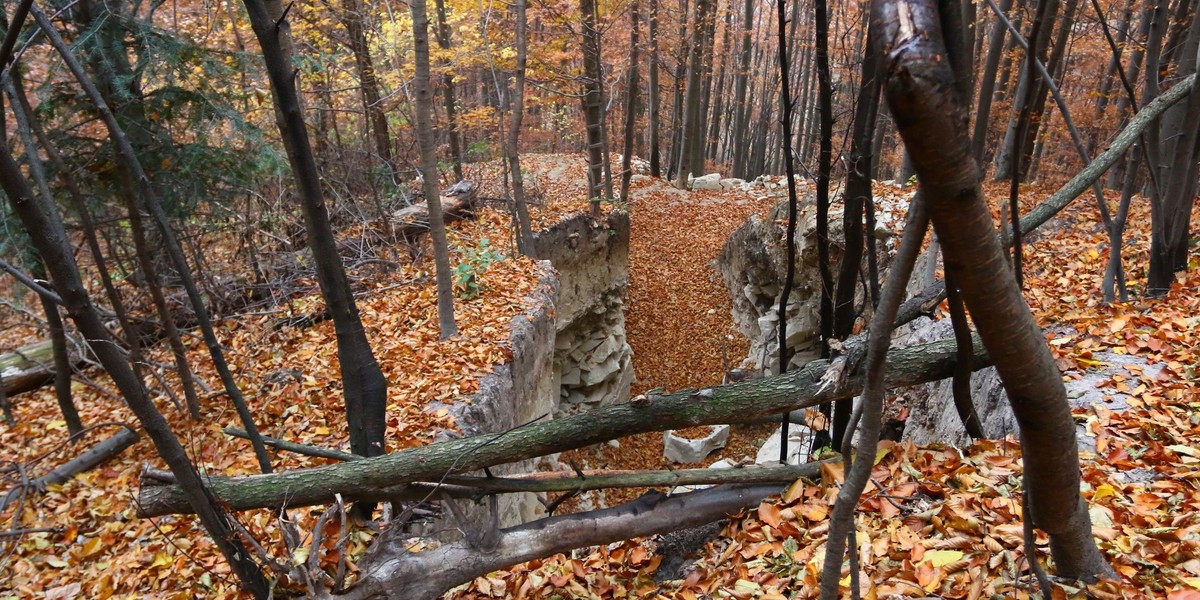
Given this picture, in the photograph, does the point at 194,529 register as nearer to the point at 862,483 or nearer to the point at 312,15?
the point at 862,483

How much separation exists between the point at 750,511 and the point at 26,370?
258 inches

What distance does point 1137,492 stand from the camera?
2596 mm

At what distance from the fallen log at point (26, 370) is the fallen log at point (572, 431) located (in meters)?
3.89

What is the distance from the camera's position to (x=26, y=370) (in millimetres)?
5242

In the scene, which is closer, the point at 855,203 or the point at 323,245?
the point at 323,245

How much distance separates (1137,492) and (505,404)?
14.5 ft

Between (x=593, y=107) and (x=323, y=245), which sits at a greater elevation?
(x=593, y=107)

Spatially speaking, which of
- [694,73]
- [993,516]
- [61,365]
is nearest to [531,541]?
[993,516]

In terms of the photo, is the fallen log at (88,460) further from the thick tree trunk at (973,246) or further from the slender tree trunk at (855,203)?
the thick tree trunk at (973,246)

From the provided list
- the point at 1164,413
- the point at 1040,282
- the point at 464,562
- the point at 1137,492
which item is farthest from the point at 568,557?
the point at 1040,282

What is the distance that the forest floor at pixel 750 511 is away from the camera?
7.95 ft

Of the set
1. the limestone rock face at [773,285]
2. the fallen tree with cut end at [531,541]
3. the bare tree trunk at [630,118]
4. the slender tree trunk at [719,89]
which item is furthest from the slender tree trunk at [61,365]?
the slender tree trunk at [719,89]

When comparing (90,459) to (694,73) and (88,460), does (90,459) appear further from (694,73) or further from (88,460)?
(694,73)

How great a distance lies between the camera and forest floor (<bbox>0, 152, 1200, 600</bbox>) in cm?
242
